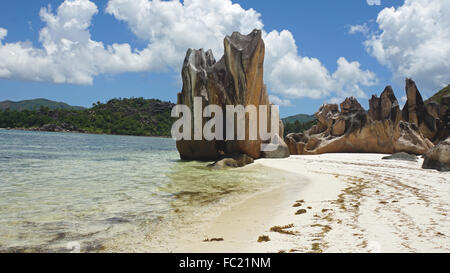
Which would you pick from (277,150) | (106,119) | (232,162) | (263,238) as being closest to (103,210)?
(263,238)

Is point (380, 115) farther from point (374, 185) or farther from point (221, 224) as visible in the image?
point (221, 224)

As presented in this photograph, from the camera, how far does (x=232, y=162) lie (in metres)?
15.5

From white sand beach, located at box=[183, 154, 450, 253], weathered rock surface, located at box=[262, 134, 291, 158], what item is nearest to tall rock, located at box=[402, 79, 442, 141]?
weathered rock surface, located at box=[262, 134, 291, 158]

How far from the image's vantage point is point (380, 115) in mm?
29812

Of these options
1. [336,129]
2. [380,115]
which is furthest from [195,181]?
[380,115]

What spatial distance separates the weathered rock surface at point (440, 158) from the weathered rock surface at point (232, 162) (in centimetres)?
855

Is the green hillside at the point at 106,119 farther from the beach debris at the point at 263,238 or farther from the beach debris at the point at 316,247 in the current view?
the beach debris at the point at 316,247

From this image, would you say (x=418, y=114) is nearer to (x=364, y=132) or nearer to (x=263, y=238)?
(x=364, y=132)

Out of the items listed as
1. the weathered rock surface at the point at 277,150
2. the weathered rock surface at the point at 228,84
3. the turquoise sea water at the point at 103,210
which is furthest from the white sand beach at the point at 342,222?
the weathered rock surface at the point at 277,150

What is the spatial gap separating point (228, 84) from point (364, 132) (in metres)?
12.3

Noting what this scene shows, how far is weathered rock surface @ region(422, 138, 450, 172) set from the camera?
37.9 ft

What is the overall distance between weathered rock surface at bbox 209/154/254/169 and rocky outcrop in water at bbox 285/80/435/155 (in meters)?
9.74

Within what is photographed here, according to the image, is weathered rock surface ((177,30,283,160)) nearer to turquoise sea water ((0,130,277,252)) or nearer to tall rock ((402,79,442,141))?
turquoise sea water ((0,130,277,252))
